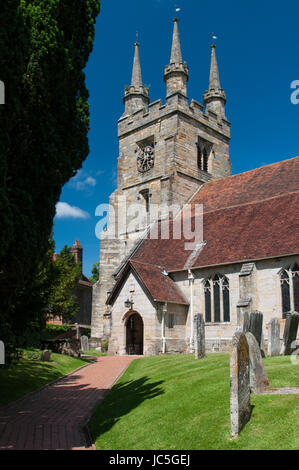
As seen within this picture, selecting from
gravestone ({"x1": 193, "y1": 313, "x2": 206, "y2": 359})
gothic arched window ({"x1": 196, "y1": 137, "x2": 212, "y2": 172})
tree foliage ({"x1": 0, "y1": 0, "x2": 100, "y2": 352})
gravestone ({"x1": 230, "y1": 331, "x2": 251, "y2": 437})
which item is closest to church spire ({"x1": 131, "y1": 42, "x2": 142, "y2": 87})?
gothic arched window ({"x1": 196, "y1": 137, "x2": 212, "y2": 172})

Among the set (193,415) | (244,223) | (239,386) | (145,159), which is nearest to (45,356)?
(193,415)

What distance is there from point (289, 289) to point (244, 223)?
17.6ft

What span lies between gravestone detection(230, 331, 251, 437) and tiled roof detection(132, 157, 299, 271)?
12807 mm

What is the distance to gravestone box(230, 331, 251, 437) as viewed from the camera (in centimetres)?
606

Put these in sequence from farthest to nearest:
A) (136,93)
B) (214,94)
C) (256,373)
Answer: (214,94), (136,93), (256,373)

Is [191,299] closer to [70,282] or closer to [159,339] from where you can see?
[159,339]

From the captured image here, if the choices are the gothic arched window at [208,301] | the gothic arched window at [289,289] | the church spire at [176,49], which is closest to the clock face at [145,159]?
the church spire at [176,49]

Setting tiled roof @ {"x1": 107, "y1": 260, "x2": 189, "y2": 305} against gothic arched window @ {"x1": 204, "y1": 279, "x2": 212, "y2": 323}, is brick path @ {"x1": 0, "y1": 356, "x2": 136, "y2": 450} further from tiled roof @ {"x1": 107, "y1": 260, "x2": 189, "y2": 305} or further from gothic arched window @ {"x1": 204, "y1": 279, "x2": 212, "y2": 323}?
gothic arched window @ {"x1": 204, "y1": 279, "x2": 212, "y2": 323}

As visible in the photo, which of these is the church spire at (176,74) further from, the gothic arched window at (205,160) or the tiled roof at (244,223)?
the tiled roof at (244,223)

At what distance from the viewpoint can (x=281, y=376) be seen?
28.8 feet

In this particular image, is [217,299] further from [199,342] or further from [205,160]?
[205,160]

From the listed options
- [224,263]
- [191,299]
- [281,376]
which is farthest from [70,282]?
[281,376]

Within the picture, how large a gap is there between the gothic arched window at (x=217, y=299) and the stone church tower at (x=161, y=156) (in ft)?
32.2

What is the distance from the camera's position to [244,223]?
2344 cm
